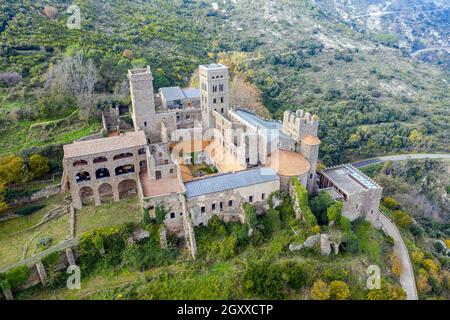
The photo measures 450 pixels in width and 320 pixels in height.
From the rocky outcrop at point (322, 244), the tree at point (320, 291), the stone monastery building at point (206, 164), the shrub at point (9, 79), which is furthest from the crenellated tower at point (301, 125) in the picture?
the shrub at point (9, 79)

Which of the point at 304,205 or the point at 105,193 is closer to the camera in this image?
the point at 304,205

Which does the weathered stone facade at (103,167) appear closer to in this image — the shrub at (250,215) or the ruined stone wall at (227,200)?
the ruined stone wall at (227,200)

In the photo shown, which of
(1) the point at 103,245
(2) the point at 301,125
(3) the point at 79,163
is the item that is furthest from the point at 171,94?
(1) the point at 103,245

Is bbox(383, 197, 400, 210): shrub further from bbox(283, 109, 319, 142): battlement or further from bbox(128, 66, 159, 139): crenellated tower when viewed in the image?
bbox(128, 66, 159, 139): crenellated tower

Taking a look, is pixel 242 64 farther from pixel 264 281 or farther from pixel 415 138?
pixel 264 281

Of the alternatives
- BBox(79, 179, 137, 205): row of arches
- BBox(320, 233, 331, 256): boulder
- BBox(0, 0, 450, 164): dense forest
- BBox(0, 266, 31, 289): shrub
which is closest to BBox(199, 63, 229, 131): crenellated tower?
BBox(0, 0, 450, 164): dense forest

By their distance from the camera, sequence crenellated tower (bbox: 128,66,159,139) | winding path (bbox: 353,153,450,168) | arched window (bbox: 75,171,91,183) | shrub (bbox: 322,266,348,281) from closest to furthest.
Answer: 1. shrub (bbox: 322,266,348,281)
2. arched window (bbox: 75,171,91,183)
3. crenellated tower (bbox: 128,66,159,139)
4. winding path (bbox: 353,153,450,168)
